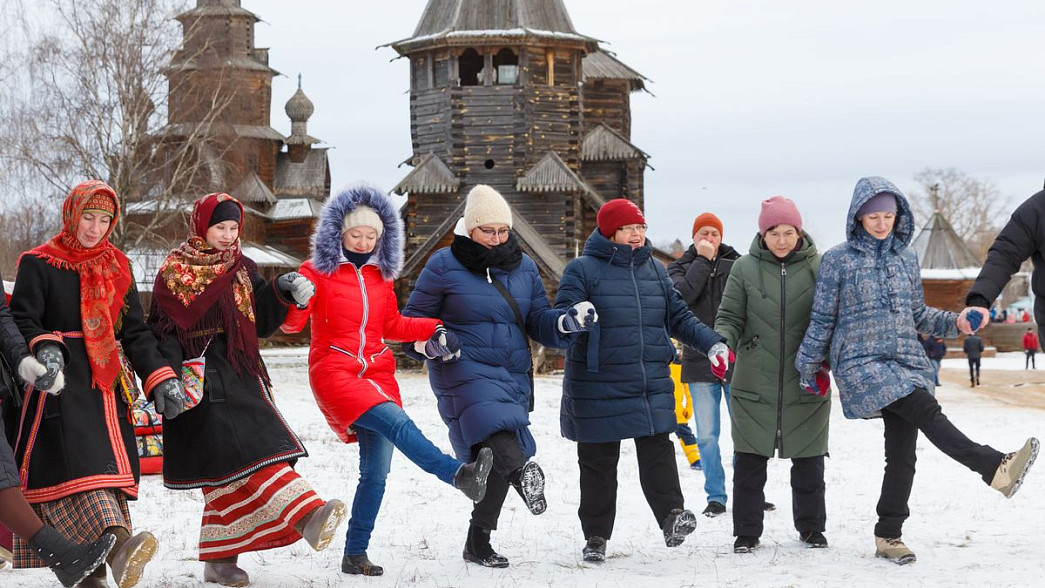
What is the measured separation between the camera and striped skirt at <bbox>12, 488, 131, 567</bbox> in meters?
5.44

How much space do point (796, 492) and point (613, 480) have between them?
1048 mm

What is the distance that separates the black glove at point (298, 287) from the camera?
603 cm

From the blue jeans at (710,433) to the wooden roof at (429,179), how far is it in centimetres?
2095

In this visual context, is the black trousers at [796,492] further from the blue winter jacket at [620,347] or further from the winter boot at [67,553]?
the winter boot at [67,553]

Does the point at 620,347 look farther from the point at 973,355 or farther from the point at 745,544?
the point at 973,355

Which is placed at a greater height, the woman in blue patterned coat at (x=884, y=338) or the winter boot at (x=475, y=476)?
the woman in blue patterned coat at (x=884, y=338)

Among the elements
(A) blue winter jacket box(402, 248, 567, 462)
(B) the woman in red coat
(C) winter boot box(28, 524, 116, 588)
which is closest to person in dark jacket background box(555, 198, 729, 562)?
(A) blue winter jacket box(402, 248, 567, 462)

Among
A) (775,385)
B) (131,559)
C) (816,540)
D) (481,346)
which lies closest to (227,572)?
(131,559)

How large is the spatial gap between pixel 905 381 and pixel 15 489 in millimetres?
4300

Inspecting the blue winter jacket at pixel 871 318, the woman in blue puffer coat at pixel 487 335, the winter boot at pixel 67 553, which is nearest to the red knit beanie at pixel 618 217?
the woman in blue puffer coat at pixel 487 335

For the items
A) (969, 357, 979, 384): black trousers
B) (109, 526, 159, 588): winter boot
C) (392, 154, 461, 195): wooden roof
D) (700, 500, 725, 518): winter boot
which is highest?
(392, 154, 461, 195): wooden roof

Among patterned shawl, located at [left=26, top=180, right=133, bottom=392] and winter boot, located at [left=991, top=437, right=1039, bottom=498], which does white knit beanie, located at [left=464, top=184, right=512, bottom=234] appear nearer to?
patterned shawl, located at [left=26, top=180, right=133, bottom=392]

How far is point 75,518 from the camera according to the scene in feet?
17.9

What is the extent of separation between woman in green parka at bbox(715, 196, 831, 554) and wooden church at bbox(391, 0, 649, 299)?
71.8 ft
